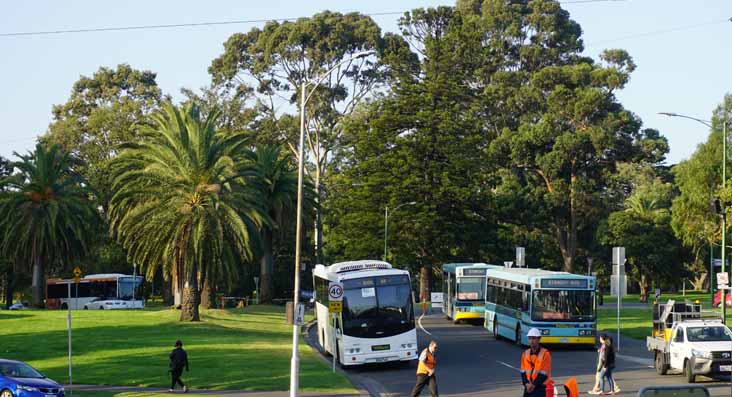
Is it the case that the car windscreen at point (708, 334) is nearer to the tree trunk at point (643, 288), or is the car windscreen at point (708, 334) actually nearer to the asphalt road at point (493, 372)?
the asphalt road at point (493, 372)

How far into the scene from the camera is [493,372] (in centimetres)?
3144

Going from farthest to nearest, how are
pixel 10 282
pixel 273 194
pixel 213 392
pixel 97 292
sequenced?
pixel 10 282 < pixel 97 292 < pixel 273 194 < pixel 213 392

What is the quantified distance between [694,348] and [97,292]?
204 ft

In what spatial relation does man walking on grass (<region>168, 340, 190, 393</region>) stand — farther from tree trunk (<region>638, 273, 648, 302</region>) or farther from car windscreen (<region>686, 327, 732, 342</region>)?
tree trunk (<region>638, 273, 648, 302</region>)

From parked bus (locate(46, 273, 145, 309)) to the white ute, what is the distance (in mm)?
57700

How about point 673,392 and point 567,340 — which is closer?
point 673,392

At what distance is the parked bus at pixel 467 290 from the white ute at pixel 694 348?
2070 centimetres

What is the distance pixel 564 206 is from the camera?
8912cm

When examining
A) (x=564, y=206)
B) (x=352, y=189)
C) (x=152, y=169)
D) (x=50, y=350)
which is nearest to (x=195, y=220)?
(x=152, y=169)

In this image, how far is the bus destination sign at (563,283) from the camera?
123ft

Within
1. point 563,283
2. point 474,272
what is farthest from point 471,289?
point 563,283

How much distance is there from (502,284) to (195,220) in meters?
15.7

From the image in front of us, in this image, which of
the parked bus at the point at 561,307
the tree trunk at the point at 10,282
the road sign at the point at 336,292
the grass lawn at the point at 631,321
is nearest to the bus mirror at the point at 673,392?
the road sign at the point at 336,292

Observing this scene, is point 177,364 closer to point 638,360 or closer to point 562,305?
point 562,305
